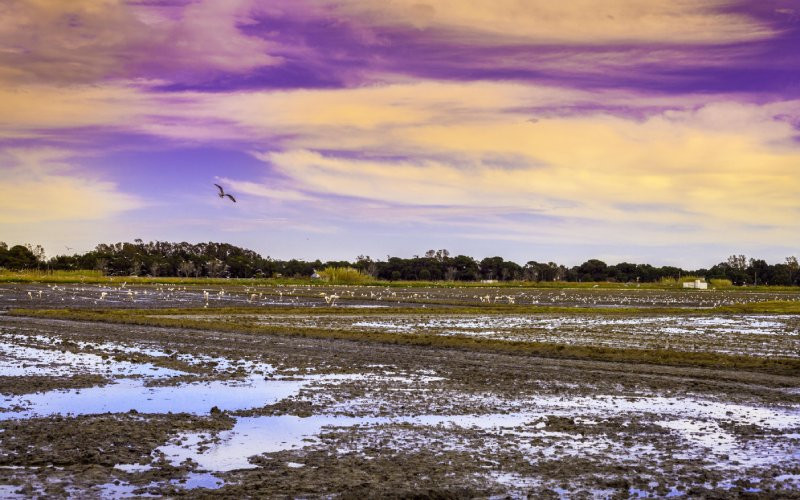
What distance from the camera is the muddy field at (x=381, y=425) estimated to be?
9.39m

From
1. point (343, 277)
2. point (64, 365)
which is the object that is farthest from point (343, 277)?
point (64, 365)

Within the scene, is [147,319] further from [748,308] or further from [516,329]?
[748,308]

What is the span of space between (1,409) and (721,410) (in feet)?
38.4

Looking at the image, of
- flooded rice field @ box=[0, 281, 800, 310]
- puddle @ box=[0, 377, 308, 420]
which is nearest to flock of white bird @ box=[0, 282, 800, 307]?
flooded rice field @ box=[0, 281, 800, 310]

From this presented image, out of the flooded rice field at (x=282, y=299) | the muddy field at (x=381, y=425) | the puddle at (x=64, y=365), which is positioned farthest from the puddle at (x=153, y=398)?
the flooded rice field at (x=282, y=299)

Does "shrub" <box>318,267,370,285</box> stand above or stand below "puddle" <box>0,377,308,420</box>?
above

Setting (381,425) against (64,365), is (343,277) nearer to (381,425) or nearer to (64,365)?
(64,365)

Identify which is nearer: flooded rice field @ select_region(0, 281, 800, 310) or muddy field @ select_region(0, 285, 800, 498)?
muddy field @ select_region(0, 285, 800, 498)

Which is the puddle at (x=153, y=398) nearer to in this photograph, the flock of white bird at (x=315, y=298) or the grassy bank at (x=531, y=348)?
the grassy bank at (x=531, y=348)

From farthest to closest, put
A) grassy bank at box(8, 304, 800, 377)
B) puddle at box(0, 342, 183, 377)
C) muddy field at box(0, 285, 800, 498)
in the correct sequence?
grassy bank at box(8, 304, 800, 377), puddle at box(0, 342, 183, 377), muddy field at box(0, 285, 800, 498)

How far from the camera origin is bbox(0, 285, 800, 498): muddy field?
9.39 metres

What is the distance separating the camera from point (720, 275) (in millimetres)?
196250

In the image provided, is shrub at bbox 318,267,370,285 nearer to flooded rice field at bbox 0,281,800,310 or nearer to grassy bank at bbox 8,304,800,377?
flooded rice field at bbox 0,281,800,310

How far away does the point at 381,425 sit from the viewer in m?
12.7
